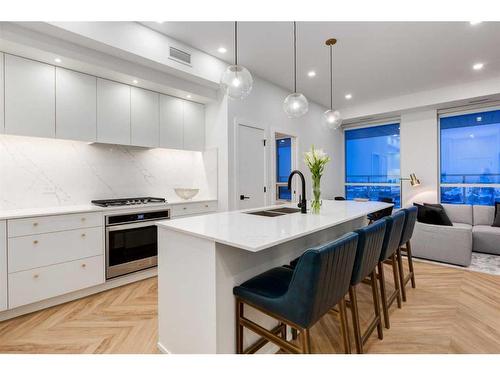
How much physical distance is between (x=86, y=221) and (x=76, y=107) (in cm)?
127

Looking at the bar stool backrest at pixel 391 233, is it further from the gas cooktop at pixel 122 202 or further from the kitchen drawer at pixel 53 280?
the kitchen drawer at pixel 53 280

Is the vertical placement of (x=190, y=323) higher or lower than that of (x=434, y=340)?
higher

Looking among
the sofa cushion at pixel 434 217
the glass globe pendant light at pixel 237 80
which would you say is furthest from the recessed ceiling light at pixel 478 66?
the glass globe pendant light at pixel 237 80

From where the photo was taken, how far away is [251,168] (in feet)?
14.1

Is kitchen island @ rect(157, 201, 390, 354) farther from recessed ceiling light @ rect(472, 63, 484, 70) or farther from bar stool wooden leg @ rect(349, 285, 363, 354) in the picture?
recessed ceiling light @ rect(472, 63, 484, 70)

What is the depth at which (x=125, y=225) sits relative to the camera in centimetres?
306

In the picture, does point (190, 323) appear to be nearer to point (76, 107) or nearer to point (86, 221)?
point (86, 221)

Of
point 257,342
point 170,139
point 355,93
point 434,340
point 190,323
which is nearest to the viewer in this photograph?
point 190,323

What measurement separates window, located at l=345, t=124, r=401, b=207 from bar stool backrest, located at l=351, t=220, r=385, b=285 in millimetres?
4930

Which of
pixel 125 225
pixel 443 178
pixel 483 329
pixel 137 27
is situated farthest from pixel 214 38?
pixel 443 178

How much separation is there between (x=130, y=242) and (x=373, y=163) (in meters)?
5.87

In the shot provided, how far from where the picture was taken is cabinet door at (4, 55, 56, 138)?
2.48 m

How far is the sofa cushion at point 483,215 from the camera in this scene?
4598 millimetres

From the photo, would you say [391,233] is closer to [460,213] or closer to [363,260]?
[363,260]
